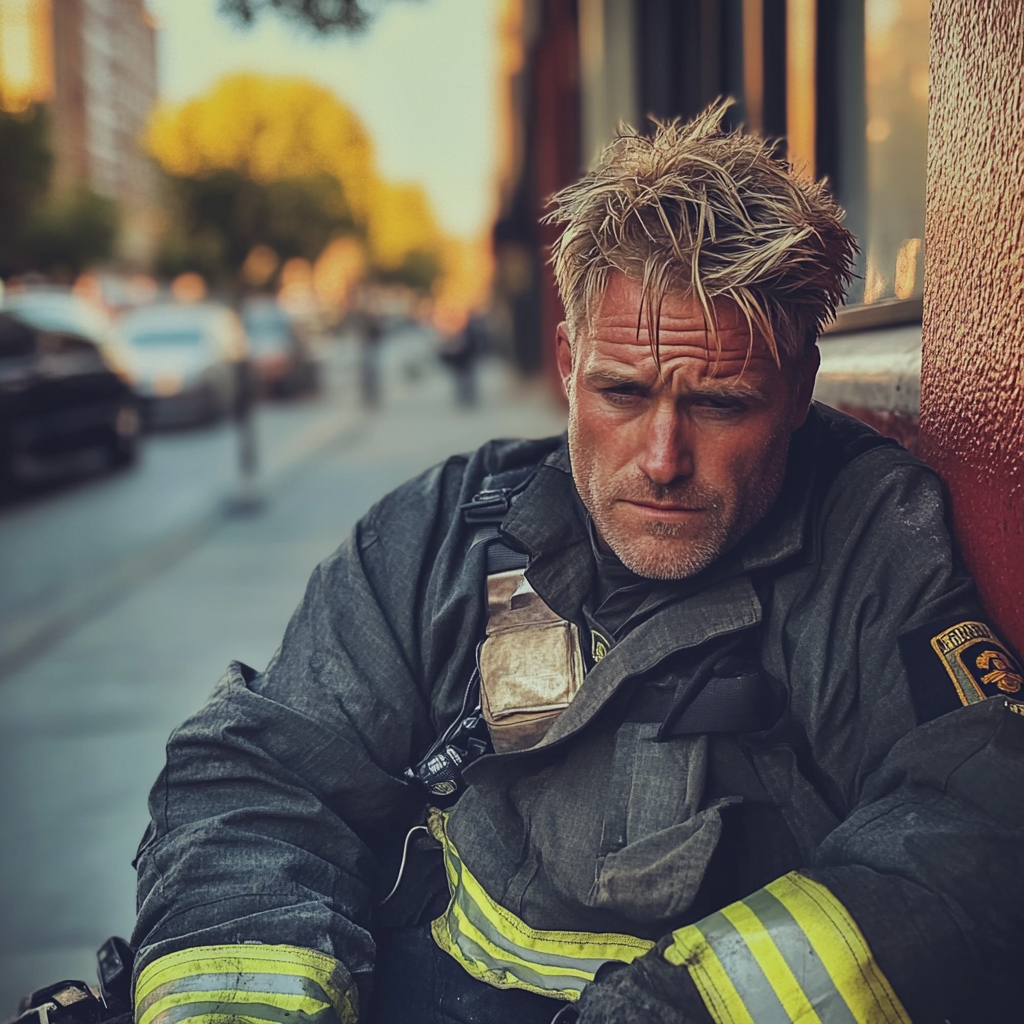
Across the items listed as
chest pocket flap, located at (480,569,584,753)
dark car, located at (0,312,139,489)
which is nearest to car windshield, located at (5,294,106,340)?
dark car, located at (0,312,139,489)

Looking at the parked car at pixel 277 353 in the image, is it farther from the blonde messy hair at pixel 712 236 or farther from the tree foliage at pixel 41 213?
the blonde messy hair at pixel 712 236

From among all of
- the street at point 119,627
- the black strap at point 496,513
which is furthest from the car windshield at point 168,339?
the black strap at point 496,513

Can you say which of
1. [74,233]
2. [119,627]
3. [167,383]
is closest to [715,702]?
[119,627]

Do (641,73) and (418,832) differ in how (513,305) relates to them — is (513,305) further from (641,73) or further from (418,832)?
(418,832)

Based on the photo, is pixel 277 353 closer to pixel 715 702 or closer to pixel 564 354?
pixel 564 354

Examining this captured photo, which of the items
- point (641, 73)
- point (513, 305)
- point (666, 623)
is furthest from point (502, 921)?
point (513, 305)

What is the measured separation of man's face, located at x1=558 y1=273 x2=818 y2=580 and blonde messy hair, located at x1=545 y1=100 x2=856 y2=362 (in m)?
0.03

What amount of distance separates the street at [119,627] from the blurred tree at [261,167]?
8.30ft

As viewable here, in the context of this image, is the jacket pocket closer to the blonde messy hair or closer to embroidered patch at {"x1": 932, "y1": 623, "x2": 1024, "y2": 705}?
embroidered patch at {"x1": 932, "y1": 623, "x2": 1024, "y2": 705}

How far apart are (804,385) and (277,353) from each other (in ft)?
71.6

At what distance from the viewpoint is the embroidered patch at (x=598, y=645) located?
1.88 meters

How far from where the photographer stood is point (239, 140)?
15.4 metres

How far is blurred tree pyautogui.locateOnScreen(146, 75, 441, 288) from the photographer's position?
14.0 metres

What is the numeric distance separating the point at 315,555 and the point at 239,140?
849 centimetres
